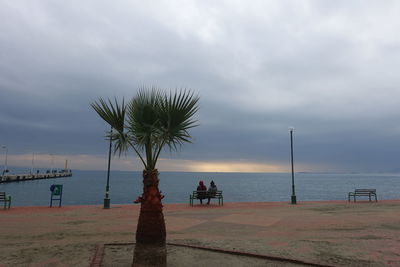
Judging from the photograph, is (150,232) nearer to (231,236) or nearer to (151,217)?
(151,217)

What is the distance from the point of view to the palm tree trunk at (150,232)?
537cm

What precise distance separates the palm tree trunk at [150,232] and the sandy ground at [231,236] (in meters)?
1.19

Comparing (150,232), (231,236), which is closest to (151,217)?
(150,232)

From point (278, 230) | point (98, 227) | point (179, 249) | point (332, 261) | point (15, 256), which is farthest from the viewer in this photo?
point (98, 227)

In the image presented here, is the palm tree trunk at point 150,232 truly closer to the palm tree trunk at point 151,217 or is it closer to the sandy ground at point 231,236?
the palm tree trunk at point 151,217

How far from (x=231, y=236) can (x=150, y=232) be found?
407 cm

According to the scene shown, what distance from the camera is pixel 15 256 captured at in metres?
6.62

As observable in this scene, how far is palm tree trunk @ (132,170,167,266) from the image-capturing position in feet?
17.6

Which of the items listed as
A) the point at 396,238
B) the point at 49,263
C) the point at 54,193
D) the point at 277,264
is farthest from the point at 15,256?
the point at 54,193

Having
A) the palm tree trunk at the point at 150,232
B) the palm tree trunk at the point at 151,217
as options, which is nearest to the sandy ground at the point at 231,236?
the palm tree trunk at the point at 150,232

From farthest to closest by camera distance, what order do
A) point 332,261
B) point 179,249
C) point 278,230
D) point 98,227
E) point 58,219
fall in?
point 58,219 < point 98,227 < point 278,230 < point 179,249 < point 332,261

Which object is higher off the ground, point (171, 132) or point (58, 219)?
point (171, 132)

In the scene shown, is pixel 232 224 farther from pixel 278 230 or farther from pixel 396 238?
pixel 396 238

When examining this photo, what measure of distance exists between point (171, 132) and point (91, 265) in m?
2.95
